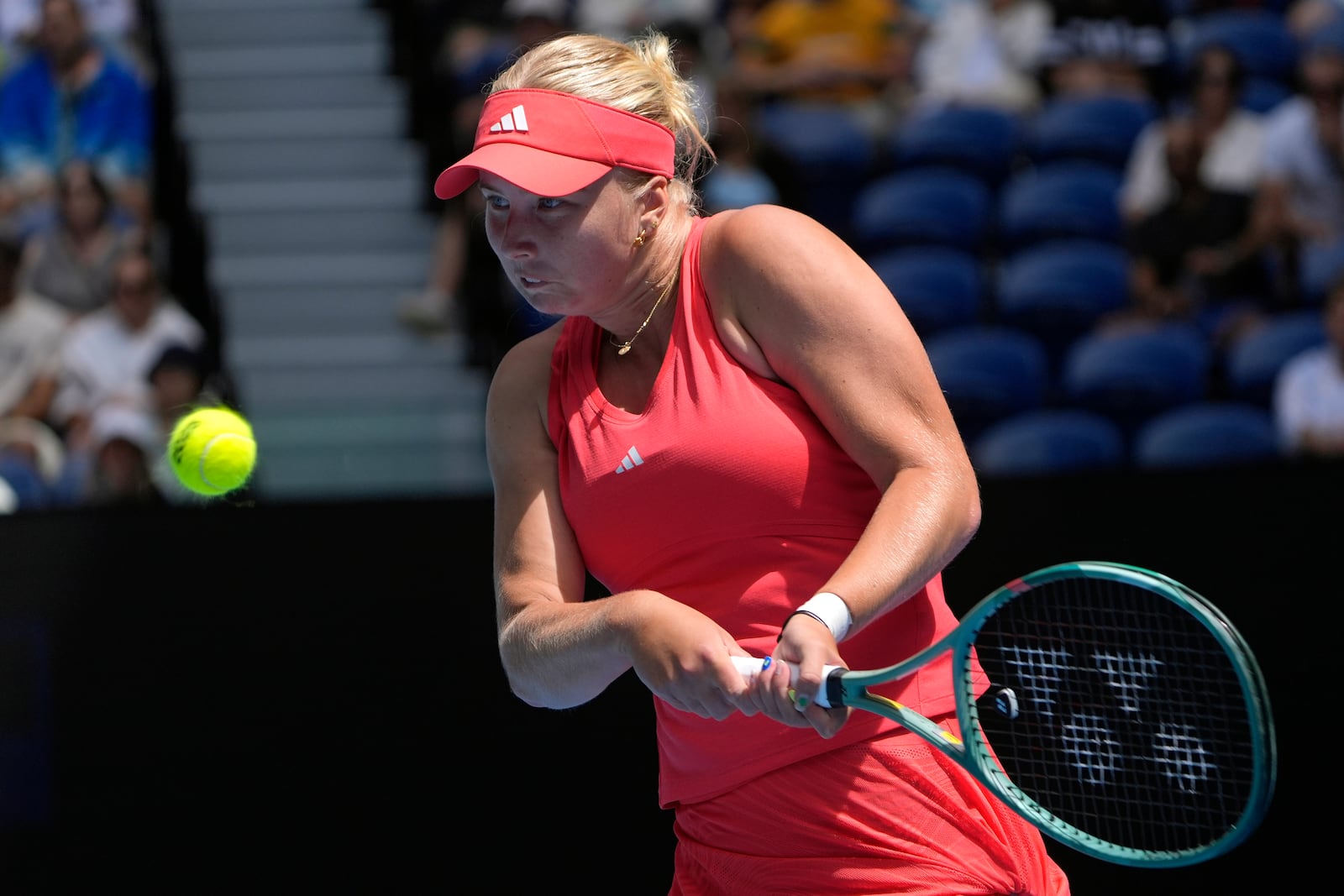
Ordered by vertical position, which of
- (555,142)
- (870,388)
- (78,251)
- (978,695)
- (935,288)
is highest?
(555,142)

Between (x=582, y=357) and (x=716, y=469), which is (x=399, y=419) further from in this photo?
(x=716, y=469)

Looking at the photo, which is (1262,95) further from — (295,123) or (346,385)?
(295,123)

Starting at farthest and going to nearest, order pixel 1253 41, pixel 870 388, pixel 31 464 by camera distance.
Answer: pixel 1253 41 → pixel 31 464 → pixel 870 388

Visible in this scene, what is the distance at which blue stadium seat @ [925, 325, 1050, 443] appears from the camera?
5.53 meters

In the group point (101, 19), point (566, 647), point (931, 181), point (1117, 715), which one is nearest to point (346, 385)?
point (101, 19)

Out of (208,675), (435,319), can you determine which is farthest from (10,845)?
(435,319)

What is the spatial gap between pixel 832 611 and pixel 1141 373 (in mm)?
4019

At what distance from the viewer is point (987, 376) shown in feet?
18.4

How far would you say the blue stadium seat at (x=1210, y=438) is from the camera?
4.96 meters

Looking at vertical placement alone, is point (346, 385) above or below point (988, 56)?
below

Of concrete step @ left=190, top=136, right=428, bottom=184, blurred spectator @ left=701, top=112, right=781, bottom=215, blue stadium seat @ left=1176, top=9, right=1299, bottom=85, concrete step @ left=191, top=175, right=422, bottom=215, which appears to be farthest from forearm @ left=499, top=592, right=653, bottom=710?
blue stadium seat @ left=1176, top=9, right=1299, bottom=85

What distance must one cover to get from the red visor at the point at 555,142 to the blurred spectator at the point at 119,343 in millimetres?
3986

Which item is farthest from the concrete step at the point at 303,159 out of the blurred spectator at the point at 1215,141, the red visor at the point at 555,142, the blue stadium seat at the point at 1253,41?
the red visor at the point at 555,142

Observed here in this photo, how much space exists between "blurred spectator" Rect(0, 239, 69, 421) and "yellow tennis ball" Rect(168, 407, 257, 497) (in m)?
2.83
